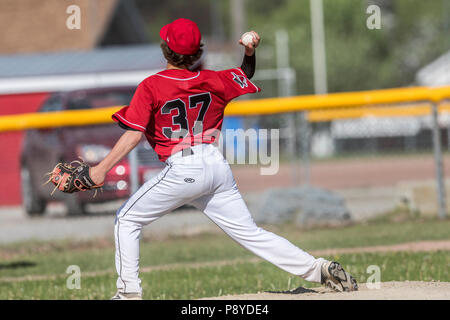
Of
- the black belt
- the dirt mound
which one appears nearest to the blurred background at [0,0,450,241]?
the dirt mound

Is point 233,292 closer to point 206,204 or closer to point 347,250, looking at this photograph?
point 206,204

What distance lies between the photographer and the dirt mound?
15.8ft

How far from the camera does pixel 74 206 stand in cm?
1080

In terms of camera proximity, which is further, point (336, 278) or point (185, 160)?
point (336, 278)

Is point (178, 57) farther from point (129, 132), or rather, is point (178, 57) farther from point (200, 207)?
point (200, 207)

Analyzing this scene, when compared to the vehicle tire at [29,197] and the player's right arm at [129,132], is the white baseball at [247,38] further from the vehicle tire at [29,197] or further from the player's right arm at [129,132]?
the vehicle tire at [29,197]

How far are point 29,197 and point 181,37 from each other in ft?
24.5

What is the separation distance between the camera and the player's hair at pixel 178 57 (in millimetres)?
4984

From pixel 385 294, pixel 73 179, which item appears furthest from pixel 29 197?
pixel 385 294

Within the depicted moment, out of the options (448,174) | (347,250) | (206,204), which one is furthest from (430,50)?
(206,204)

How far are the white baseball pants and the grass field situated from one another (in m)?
1.36

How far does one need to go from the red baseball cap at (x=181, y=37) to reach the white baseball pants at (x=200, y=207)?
61 centimetres
